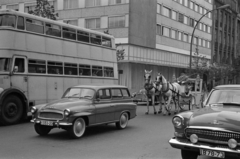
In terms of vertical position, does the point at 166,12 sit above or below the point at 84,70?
above

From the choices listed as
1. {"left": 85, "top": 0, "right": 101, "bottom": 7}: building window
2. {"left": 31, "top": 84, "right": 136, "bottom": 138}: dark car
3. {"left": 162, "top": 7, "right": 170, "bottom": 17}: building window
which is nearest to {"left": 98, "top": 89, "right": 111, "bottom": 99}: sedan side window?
{"left": 31, "top": 84, "right": 136, "bottom": 138}: dark car

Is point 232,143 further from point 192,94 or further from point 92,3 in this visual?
point 92,3

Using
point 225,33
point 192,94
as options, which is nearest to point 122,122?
point 192,94

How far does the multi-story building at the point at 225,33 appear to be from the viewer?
65.7 meters

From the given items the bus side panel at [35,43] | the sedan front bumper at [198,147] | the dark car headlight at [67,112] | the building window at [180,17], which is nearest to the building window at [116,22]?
the building window at [180,17]

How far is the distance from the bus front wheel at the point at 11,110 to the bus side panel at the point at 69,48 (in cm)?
381

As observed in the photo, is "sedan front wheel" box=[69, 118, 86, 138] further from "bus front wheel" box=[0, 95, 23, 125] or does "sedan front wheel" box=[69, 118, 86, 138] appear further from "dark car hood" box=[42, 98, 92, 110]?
"bus front wheel" box=[0, 95, 23, 125]

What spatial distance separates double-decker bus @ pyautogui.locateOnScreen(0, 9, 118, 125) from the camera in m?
13.1

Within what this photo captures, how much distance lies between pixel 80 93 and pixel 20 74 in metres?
4.07

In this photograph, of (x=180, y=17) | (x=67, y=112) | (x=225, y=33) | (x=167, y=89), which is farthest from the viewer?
(x=225, y=33)

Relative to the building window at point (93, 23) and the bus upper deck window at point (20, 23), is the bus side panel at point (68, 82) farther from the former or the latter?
the building window at point (93, 23)

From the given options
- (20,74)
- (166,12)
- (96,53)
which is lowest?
(20,74)

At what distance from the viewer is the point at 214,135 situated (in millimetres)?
6027

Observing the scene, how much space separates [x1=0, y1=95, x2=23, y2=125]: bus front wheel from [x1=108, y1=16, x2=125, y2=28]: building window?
27332mm
